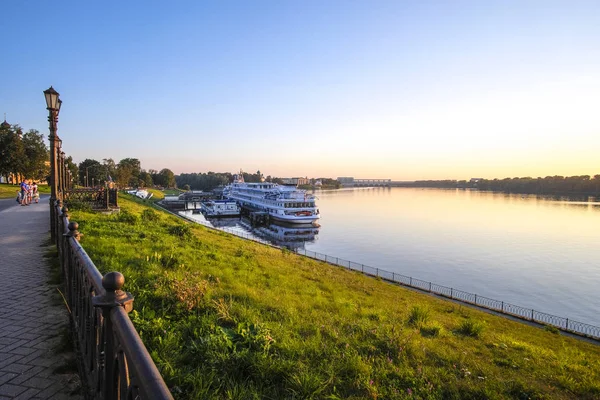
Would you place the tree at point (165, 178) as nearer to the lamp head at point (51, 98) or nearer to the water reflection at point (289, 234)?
the water reflection at point (289, 234)

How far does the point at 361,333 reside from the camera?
7.02 m

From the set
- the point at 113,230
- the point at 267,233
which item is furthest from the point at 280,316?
the point at 267,233

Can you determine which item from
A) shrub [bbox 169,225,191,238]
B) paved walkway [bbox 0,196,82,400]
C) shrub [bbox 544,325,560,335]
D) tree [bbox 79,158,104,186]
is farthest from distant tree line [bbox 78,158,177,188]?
shrub [bbox 544,325,560,335]

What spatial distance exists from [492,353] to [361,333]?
3.70 metres

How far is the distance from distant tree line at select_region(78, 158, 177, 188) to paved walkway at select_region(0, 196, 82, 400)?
133 feet

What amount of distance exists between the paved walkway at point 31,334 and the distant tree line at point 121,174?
133 feet

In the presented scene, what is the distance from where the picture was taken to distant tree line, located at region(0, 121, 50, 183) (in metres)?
44.4

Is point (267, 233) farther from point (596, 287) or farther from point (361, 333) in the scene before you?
point (361, 333)

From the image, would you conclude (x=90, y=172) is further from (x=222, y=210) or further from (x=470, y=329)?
(x=470, y=329)

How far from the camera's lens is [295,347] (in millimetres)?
5453

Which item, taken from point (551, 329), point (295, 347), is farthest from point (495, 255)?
point (295, 347)

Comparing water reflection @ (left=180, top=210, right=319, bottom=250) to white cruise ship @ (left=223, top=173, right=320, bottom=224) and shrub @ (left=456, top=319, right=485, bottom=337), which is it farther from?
shrub @ (left=456, top=319, right=485, bottom=337)

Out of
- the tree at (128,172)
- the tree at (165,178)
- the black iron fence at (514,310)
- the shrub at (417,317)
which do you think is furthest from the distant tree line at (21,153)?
the tree at (165,178)

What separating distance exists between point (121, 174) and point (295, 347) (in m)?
97.1
